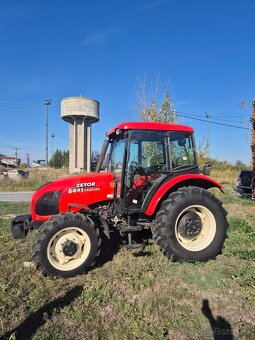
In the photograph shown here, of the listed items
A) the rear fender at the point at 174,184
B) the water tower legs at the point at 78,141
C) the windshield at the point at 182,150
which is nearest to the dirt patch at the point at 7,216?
the rear fender at the point at 174,184

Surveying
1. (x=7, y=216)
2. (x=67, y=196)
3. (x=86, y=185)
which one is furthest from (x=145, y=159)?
(x=7, y=216)

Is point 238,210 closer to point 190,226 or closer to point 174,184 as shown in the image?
point 190,226

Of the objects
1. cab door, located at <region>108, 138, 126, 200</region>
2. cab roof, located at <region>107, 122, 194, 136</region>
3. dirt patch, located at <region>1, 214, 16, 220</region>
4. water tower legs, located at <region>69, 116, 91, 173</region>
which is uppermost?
water tower legs, located at <region>69, 116, 91, 173</region>

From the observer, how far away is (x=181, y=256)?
17.9ft

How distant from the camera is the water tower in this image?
4616 cm

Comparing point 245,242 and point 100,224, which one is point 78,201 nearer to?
point 100,224

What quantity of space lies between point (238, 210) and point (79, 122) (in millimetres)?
39136

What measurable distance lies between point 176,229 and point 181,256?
0.44 metres

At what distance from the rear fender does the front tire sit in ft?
3.37

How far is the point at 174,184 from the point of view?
18.7ft

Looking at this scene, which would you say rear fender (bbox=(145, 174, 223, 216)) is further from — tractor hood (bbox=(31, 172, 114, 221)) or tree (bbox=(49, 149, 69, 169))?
tree (bbox=(49, 149, 69, 169))

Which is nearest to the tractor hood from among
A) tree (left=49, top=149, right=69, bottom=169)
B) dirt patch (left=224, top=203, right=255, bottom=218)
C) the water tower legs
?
dirt patch (left=224, top=203, right=255, bottom=218)

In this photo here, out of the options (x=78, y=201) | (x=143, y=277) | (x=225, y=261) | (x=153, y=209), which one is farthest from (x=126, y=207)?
(x=225, y=261)

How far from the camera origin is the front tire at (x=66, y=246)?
4.93 meters
